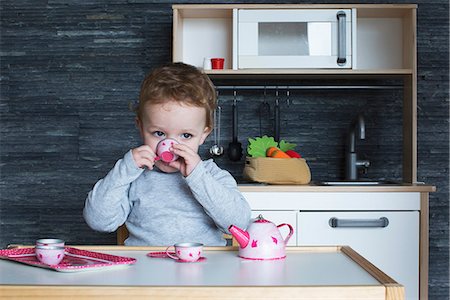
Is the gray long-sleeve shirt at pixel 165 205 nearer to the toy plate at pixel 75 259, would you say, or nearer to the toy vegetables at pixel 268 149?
the toy plate at pixel 75 259

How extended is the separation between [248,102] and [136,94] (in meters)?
0.52

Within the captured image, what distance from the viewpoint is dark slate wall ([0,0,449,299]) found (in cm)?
330

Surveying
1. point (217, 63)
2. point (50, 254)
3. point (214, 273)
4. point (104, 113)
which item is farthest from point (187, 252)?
point (104, 113)

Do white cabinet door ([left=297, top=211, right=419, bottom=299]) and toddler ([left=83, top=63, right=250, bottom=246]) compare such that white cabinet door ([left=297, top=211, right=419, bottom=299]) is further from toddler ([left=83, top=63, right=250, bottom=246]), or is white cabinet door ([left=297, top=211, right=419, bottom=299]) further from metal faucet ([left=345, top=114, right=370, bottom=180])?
toddler ([left=83, top=63, right=250, bottom=246])

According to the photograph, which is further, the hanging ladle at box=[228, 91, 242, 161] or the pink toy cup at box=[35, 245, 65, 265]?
the hanging ladle at box=[228, 91, 242, 161]

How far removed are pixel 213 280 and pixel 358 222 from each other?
178cm

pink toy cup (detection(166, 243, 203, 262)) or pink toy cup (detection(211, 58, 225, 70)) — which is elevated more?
pink toy cup (detection(211, 58, 225, 70))

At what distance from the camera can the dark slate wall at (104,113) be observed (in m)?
3.30

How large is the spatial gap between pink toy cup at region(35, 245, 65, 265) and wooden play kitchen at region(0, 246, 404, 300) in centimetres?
4

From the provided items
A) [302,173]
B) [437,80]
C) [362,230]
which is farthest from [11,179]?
[437,80]

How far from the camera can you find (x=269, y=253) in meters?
1.34

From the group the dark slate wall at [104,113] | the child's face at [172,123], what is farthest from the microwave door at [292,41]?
the child's face at [172,123]

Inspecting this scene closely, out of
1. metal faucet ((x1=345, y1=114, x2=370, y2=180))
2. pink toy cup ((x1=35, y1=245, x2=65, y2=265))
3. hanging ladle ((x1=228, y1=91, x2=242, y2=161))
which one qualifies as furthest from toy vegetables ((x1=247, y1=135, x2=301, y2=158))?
pink toy cup ((x1=35, y1=245, x2=65, y2=265))

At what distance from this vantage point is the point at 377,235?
9.22 ft
